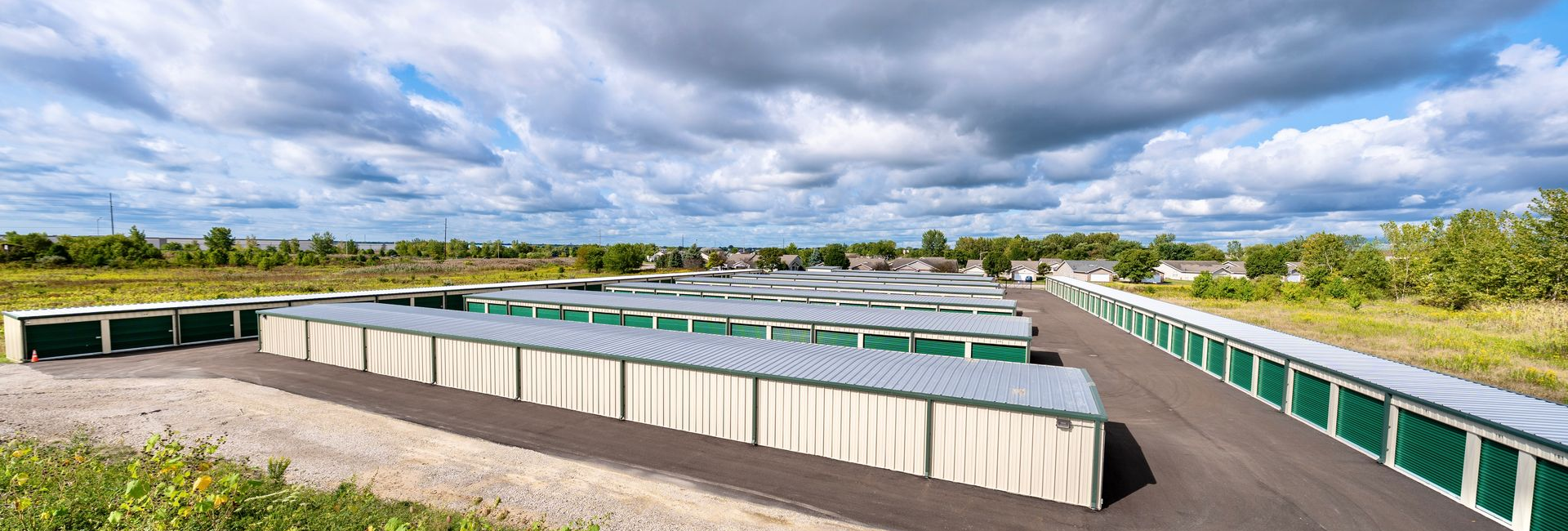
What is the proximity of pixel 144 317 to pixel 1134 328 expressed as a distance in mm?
66180

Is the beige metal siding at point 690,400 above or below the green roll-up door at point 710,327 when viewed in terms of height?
below

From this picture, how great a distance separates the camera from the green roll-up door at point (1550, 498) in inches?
480

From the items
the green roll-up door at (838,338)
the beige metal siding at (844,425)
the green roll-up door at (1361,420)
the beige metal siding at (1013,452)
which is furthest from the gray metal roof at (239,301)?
the green roll-up door at (1361,420)

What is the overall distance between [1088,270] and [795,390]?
13693cm

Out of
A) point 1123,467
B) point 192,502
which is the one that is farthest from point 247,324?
point 1123,467

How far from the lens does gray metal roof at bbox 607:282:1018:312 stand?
123 feet

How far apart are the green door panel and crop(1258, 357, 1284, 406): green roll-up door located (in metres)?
20.2

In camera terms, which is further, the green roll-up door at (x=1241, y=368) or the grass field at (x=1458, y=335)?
the grass field at (x=1458, y=335)

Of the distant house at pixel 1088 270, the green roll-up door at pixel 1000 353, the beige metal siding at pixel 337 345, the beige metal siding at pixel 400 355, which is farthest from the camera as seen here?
the distant house at pixel 1088 270

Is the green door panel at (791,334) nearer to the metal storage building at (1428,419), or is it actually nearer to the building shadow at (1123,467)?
the building shadow at (1123,467)

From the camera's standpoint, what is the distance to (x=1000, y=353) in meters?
24.8

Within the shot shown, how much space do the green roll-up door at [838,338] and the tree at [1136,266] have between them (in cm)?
11399

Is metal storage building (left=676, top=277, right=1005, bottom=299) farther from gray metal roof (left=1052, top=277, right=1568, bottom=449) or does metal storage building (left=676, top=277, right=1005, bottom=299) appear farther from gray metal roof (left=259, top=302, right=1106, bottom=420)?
gray metal roof (left=259, top=302, right=1106, bottom=420)

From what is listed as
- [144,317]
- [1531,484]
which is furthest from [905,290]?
[144,317]
